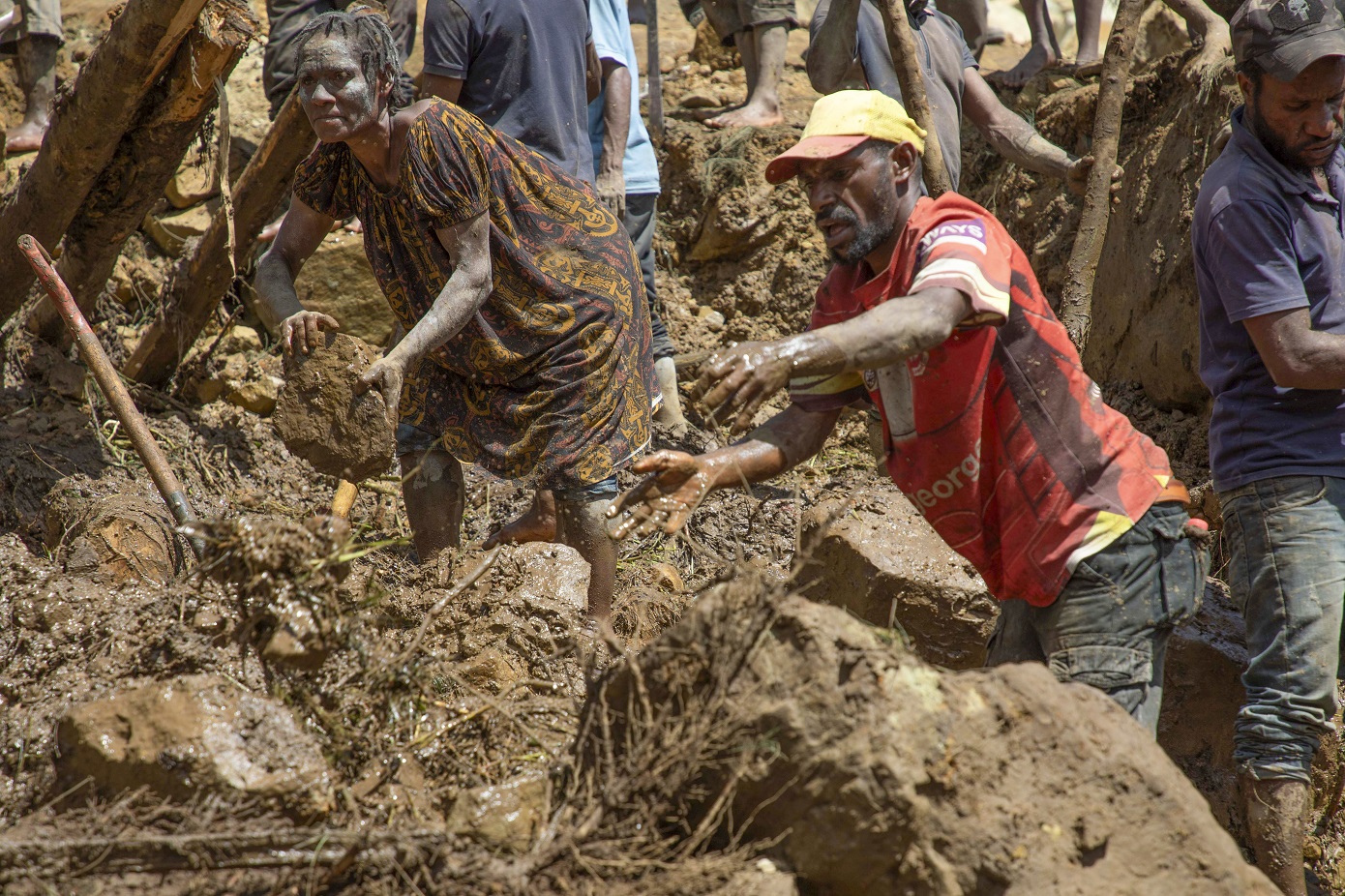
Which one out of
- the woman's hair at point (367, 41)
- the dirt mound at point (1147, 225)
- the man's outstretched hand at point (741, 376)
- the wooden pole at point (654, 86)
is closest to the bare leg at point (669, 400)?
the dirt mound at point (1147, 225)

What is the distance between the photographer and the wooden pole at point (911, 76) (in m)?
4.07

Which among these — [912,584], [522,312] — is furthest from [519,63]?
[912,584]

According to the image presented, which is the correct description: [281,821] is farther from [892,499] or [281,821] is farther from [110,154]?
[110,154]

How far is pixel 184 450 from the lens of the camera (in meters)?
5.50

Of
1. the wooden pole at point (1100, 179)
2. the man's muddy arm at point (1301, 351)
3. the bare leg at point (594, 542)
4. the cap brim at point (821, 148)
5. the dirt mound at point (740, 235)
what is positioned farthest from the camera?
the dirt mound at point (740, 235)

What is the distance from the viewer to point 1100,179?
413cm

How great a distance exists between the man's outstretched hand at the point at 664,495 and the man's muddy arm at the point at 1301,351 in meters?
1.31

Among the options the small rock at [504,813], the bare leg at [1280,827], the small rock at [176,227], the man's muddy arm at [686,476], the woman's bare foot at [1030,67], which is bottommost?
the bare leg at [1280,827]

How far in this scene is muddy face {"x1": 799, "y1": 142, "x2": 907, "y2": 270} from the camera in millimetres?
2365

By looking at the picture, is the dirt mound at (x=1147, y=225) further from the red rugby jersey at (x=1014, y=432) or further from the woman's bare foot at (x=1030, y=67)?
the red rugby jersey at (x=1014, y=432)

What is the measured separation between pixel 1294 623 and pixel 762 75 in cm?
493

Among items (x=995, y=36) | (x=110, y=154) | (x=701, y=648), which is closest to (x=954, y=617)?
(x=701, y=648)

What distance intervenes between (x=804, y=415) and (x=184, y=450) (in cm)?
396

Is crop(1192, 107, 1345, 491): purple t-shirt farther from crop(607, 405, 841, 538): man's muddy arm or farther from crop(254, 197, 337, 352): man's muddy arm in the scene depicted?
crop(254, 197, 337, 352): man's muddy arm
